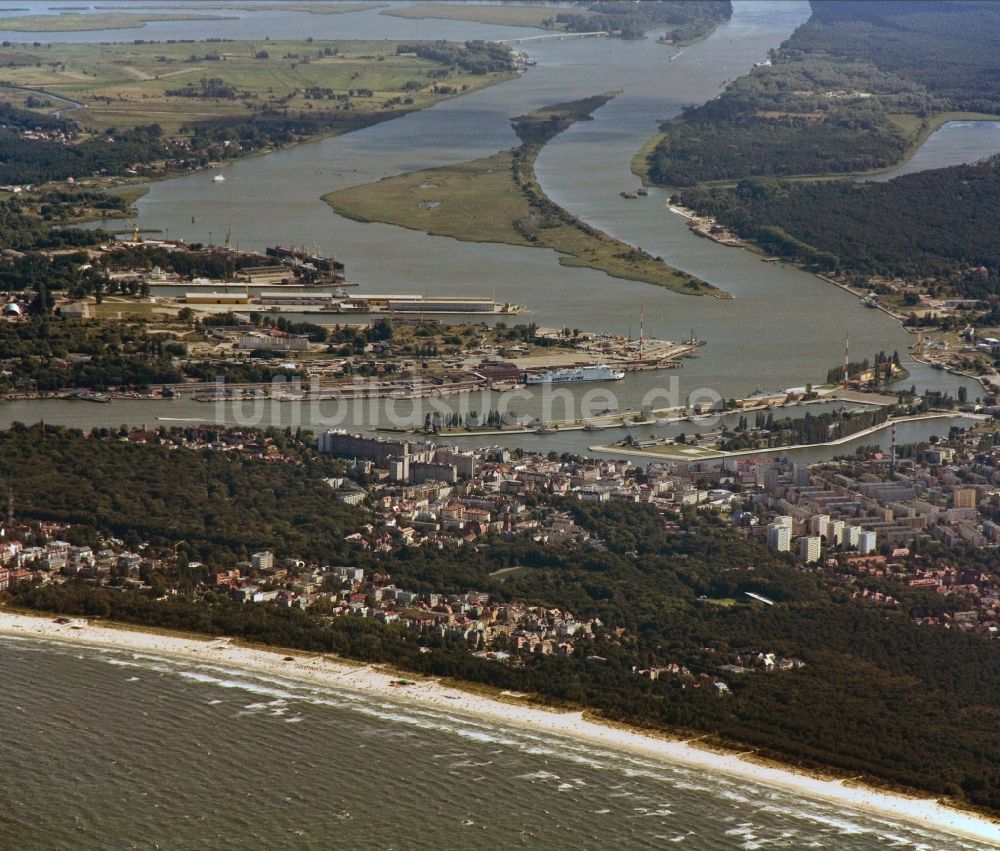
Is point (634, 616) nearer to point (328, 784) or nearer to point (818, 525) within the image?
point (818, 525)

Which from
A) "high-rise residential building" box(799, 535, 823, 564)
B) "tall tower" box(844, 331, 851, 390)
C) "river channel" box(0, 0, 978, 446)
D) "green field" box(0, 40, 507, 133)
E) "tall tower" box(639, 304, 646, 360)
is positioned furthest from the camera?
"green field" box(0, 40, 507, 133)

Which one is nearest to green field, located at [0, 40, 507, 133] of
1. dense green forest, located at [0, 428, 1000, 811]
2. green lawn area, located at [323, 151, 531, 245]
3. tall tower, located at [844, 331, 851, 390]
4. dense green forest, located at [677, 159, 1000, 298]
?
green lawn area, located at [323, 151, 531, 245]

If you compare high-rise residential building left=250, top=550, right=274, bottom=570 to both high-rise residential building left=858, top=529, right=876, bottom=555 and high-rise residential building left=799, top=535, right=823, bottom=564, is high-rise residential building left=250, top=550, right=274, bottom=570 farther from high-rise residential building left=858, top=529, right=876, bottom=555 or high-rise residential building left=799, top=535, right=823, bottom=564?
high-rise residential building left=858, top=529, right=876, bottom=555

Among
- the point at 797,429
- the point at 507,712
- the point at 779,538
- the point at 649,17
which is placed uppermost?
the point at 649,17

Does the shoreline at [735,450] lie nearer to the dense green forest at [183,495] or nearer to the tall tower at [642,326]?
the dense green forest at [183,495]

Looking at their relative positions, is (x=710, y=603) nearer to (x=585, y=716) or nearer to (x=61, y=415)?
(x=585, y=716)

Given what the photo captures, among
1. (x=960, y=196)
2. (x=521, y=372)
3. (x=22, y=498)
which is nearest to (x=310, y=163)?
(x=960, y=196)

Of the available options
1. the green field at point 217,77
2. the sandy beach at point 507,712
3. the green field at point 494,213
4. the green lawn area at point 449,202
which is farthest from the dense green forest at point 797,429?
the green field at point 217,77

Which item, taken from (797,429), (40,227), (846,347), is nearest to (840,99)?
(40,227)
